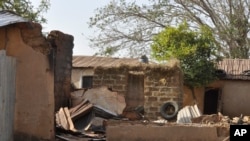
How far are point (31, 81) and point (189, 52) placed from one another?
11.9 metres

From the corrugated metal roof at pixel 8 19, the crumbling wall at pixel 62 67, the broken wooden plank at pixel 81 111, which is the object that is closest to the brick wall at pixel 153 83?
the crumbling wall at pixel 62 67

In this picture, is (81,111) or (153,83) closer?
(81,111)

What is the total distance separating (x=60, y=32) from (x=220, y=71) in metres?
12.4

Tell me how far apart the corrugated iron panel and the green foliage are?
12.0 m

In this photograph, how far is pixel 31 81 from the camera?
8148 mm

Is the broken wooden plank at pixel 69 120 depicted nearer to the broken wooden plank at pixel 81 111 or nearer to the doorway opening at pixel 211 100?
the broken wooden plank at pixel 81 111

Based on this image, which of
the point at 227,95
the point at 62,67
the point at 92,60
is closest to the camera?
the point at 62,67

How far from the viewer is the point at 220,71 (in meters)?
21.1

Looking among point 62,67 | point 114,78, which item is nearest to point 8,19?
point 62,67

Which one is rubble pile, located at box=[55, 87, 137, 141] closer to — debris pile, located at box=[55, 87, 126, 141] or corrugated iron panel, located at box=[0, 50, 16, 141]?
debris pile, located at box=[55, 87, 126, 141]

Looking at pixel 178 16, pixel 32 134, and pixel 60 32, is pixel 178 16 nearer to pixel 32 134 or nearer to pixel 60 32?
pixel 60 32

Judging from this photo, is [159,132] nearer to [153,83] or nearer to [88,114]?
[88,114]

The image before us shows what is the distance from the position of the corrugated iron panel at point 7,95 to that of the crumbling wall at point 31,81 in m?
0.19

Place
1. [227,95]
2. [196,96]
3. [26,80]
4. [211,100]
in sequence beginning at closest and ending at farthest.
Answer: [26,80]
[196,96]
[227,95]
[211,100]
